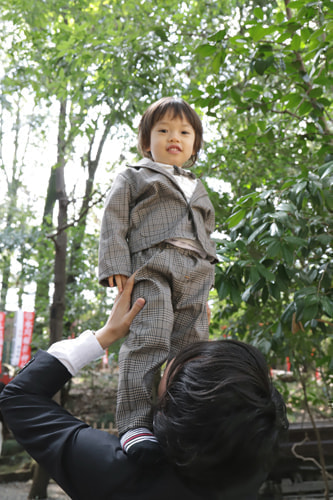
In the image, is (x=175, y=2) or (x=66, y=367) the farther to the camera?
(x=175, y=2)

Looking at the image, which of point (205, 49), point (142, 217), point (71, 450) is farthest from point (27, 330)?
point (71, 450)

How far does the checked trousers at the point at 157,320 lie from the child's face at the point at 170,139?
360 mm

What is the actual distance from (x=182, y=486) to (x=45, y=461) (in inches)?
10.8

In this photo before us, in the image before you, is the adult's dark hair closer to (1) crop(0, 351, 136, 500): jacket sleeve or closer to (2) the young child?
(1) crop(0, 351, 136, 500): jacket sleeve

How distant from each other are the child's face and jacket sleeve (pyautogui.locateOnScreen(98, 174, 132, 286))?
0.57 ft

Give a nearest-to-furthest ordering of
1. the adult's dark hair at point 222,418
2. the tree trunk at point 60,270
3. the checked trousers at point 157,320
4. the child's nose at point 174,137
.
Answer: the adult's dark hair at point 222,418 < the checked trousers at point 157,320 < the child's nose at point 174,137 < the tree trunk at point 60,270

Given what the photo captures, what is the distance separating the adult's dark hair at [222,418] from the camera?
79 cm

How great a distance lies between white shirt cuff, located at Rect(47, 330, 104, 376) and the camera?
3.28 ft

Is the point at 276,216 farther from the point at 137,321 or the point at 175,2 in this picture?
the point at 175,2

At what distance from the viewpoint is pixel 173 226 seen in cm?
157

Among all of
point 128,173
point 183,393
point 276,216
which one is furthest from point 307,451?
point 183,393

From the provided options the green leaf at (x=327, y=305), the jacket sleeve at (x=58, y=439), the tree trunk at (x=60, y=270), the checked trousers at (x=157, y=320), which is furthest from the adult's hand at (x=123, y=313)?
the tree trunk at (x=60, y=270)

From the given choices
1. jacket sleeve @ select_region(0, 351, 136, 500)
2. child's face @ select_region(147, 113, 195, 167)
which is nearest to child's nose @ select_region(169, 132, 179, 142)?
child's face @ select_region(147, 113, 195, 167)

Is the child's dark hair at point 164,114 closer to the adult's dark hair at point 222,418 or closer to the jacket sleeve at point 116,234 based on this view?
the jacket sleeve at point 116,234
